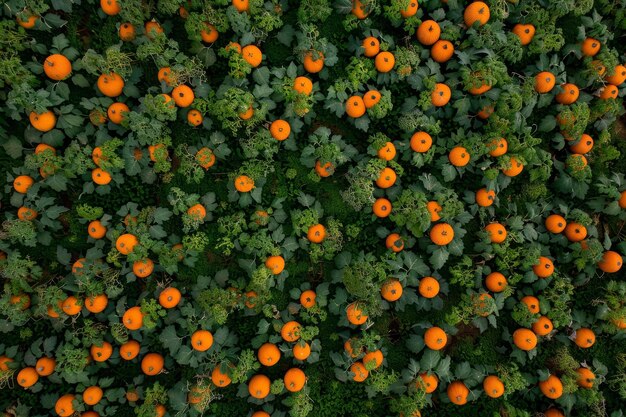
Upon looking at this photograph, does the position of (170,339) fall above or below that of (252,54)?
below

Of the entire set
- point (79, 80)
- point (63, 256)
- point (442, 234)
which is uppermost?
point (442, 234)

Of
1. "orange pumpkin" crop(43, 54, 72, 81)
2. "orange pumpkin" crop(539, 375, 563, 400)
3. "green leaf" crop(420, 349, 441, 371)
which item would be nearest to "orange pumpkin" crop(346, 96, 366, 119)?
"green leaf" crop(420, 349, 441, 371)

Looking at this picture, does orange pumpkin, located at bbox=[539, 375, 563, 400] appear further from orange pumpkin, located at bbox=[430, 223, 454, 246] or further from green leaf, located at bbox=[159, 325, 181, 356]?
green leaf, located at bbox=[159, 325, 181, 356]

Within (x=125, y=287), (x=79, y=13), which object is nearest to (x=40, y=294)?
(x=125, y=287)

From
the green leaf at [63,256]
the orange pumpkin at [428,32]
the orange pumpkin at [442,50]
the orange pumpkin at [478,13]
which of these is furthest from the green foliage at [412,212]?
the green leaf at [63,256]

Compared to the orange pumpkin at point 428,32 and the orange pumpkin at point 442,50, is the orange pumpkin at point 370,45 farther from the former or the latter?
the orange pumpkin at point 442,50

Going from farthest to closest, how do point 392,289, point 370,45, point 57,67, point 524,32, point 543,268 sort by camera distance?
point 524,32
point 543,268
point 370,45
point 392,289
point 57,67

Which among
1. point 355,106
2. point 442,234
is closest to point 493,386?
point 442,234

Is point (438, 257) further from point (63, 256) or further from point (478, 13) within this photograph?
point (63, 256)

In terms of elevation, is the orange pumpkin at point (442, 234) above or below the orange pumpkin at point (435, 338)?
above

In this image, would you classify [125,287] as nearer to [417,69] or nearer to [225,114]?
[225,114]
